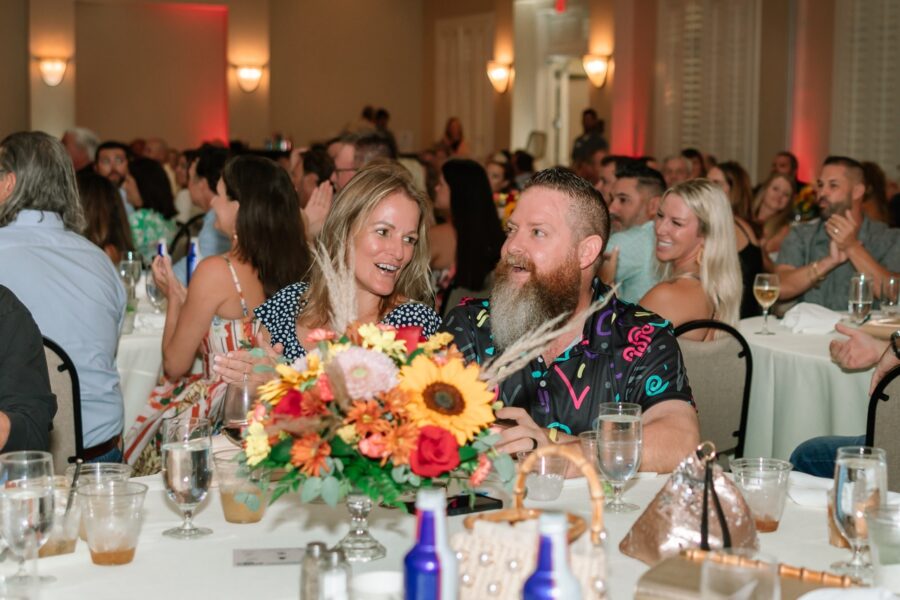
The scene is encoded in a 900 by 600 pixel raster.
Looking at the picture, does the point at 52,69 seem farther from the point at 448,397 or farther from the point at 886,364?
the point at 448,397

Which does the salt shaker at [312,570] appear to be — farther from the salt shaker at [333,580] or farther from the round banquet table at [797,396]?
the round banquet table at [797,396]

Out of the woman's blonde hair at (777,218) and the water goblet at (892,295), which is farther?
the woman's blonde hair at (777,218)

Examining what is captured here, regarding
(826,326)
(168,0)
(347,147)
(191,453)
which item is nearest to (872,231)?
(826,326)

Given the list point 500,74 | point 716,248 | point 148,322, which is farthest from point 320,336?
point 500,74

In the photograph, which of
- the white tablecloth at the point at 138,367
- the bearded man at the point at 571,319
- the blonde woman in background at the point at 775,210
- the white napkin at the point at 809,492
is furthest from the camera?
the blonde woman in background at the point at 775,210

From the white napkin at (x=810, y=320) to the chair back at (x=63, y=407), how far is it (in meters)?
2.86

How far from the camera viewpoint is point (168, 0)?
17016 millimetres

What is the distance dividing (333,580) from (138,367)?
338cm

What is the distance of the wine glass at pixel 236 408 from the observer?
7.34 ft

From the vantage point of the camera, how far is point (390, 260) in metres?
3.23

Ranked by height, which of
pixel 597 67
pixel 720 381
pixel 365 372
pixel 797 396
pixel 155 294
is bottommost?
pixel 797 396

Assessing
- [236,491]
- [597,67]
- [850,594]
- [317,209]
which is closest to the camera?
[850,594]

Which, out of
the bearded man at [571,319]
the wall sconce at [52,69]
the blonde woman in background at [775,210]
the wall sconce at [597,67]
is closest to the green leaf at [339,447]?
the bearded man at [571,319]

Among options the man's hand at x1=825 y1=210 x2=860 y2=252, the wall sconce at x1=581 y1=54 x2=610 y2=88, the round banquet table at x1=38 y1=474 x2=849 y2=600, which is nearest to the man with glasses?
the man's hand at x1=825 y1=210 x2=860 y2=252
